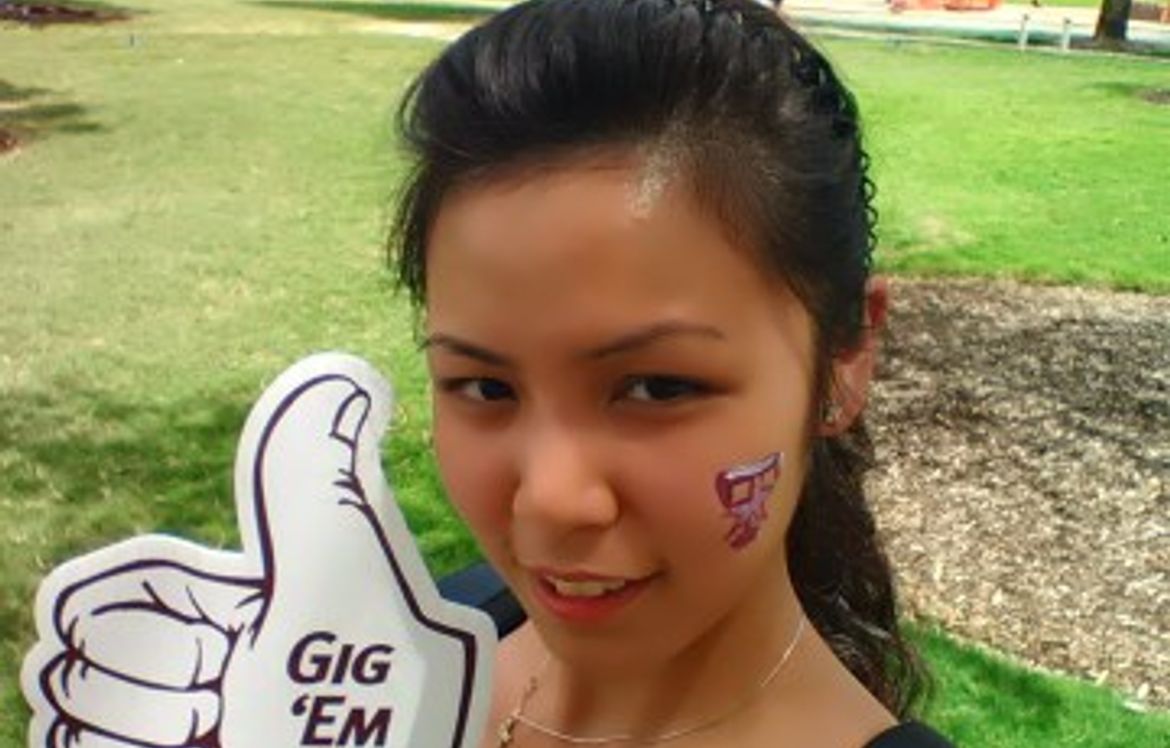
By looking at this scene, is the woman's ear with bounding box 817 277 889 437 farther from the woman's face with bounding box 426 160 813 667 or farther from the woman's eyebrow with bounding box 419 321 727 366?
the woman's eyebrow with bounding box 419 321 727 366

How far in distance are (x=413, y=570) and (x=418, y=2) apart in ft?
79.4

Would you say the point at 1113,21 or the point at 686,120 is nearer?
the point at 686,120

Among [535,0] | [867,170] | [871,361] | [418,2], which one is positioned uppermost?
[535,0]

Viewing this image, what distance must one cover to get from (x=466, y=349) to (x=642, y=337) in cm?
16

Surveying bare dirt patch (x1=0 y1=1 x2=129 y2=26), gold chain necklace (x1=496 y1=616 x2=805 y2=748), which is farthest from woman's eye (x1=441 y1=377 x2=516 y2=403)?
bare dirt patch (x1=0 y1=1 x2=129 y2=26)

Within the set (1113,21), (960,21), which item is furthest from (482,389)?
(960,21)

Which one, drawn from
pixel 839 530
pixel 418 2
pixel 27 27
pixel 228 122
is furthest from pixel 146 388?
pixel 418 2

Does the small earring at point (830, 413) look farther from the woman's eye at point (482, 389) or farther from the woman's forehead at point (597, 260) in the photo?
the woman's eye at point (482, 389)

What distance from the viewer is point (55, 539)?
14.1ft

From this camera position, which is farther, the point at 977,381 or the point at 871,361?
the point at 977,381

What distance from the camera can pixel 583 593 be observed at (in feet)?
4.04

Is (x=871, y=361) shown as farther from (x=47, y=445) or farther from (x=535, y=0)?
(x=47, y=445)

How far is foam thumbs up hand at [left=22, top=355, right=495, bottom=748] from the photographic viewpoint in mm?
1389

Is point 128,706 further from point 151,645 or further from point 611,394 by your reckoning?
point 611,394
